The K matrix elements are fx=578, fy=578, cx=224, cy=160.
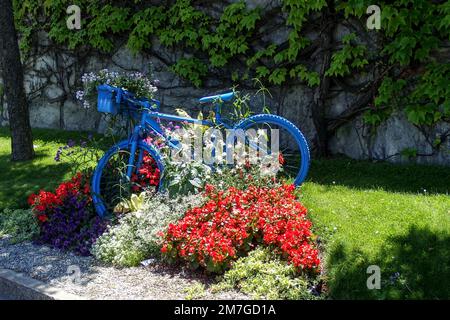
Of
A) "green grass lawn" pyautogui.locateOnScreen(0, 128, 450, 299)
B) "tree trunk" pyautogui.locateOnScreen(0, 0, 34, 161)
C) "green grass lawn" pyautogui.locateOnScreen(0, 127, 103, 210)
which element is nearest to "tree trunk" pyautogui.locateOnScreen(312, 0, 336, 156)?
"green grass lawn" pyautogui.locateOnScreen(0, 128, 450, 299)

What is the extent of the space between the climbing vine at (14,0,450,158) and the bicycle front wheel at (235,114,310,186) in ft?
4.54

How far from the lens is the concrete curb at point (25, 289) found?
14.0ft

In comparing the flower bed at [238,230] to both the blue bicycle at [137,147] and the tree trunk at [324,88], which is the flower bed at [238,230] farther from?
the tree trunk at [324,88]

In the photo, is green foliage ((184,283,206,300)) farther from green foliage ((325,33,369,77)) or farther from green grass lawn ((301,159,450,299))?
green foliage ((325,33,369,77))

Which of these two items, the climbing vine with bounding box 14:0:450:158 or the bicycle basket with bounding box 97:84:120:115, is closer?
the bicycle basket with bounding box 97:84:120:115

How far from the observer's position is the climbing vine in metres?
6.51

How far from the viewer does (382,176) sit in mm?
6445

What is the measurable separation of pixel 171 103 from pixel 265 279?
533 centimetres

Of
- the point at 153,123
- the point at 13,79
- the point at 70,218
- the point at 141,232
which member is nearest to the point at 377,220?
the point at 141,232

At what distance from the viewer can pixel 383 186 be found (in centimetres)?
599

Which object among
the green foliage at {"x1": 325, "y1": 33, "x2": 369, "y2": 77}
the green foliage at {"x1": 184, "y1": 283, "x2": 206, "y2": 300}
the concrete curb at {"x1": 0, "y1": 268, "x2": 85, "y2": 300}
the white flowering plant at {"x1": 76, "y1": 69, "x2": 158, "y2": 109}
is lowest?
the concrete curb at {"x1": 0, "y1": 268, "x2": 85, "y2": 300}

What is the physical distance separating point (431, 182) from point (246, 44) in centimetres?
326
